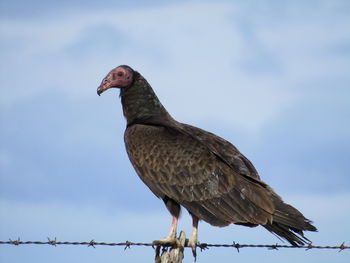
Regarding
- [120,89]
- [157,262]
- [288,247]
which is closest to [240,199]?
[288,247]

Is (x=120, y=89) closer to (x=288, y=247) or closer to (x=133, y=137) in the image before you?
(x=133, y=137)

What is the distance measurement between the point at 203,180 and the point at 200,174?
68 millimetres

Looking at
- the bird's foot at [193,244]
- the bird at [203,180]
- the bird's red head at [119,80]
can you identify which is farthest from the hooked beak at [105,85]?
the bird's foot at [193,244]

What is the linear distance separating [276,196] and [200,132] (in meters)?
1.16

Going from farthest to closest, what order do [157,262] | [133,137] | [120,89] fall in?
1. [120,89]
2. [133,137]
3. [157,262]

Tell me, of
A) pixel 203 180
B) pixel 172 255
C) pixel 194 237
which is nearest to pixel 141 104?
pixel 203 180

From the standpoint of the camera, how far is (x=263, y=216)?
6066 mm

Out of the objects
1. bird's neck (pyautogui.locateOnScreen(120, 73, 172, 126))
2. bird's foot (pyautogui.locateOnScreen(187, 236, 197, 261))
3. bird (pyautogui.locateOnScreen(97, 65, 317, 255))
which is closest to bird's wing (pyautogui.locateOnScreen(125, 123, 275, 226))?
bird (pyautogui.locateOnScreen(97, 65, 317, 255))

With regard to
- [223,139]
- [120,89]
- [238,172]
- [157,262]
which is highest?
[120,89]

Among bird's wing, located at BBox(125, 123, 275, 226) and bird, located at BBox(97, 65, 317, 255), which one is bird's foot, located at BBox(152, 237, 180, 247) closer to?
bird, located at BBox(97, 65, 317, 255)

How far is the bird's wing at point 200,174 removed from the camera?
6.21 m

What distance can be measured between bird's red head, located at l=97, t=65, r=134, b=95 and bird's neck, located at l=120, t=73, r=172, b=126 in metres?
0.06

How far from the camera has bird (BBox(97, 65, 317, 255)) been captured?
607 cm

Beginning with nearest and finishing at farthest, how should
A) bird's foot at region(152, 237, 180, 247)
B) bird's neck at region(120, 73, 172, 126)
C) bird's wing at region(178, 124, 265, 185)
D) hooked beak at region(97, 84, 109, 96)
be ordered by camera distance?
bird's foot at region(152, 237, 180, 247) → bird's wing at region(178, 124, 265, 185) → bird's neck at region(120, 73, 172, 126) → hooked beak at region(97, 84, 109, 96)
